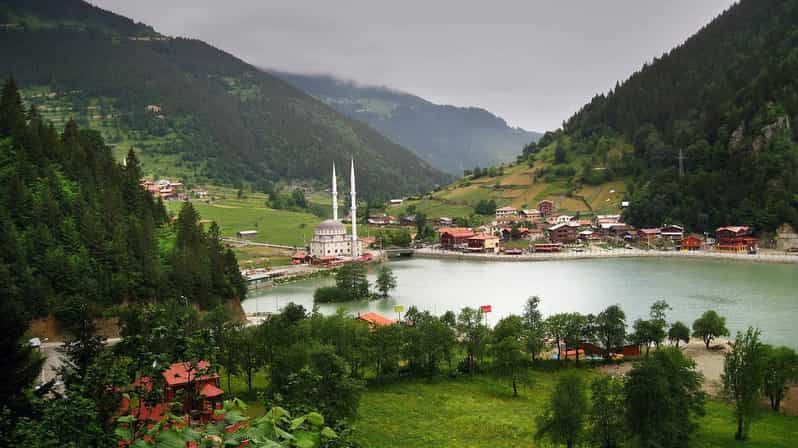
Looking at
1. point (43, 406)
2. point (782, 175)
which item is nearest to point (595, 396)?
point (43, 406)

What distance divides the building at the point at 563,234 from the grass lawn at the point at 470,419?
4025 cm

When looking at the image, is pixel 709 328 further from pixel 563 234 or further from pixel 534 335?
pixel 563 234

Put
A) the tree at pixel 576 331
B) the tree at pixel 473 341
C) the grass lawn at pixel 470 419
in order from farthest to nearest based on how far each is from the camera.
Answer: the tree at pixel 576 331 < the tree at pixel 473 341 < the grass lawn at pixel 470 419

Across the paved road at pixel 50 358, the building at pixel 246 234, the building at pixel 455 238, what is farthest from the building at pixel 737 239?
the paved road at pixel 50 358

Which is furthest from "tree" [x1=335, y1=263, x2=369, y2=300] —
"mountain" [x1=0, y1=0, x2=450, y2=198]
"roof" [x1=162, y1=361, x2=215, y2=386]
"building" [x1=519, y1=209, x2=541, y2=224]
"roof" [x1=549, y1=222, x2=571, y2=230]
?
"mountain" [x1=0, y1=0, x2=450, y2=198]

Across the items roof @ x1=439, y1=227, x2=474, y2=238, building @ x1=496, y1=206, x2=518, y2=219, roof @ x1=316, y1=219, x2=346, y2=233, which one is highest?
building @ x1=496, y1=206, x2=518, y2=219

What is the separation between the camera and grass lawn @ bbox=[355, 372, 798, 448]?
14.1 metres

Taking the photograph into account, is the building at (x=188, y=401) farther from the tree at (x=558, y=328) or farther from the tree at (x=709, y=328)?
the tree at (x=709, y=328)

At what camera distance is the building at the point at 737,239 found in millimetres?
48938

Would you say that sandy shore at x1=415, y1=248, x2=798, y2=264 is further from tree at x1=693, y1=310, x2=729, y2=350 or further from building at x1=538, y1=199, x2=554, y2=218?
tree at x1=693, y1=310, x2=729, y2=350

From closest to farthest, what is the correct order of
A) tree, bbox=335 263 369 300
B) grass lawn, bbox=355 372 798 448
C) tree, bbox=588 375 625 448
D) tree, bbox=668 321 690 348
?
tree, bbox=588 375 625 448 < grass lawn, bbox=355 372 798 448 < tree, bbox=668 321 690 348 < tree, bbox=335 263 369 300

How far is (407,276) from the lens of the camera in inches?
1784

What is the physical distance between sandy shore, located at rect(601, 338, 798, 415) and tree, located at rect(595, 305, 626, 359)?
32.2 inches

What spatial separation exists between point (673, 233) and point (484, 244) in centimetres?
1660
